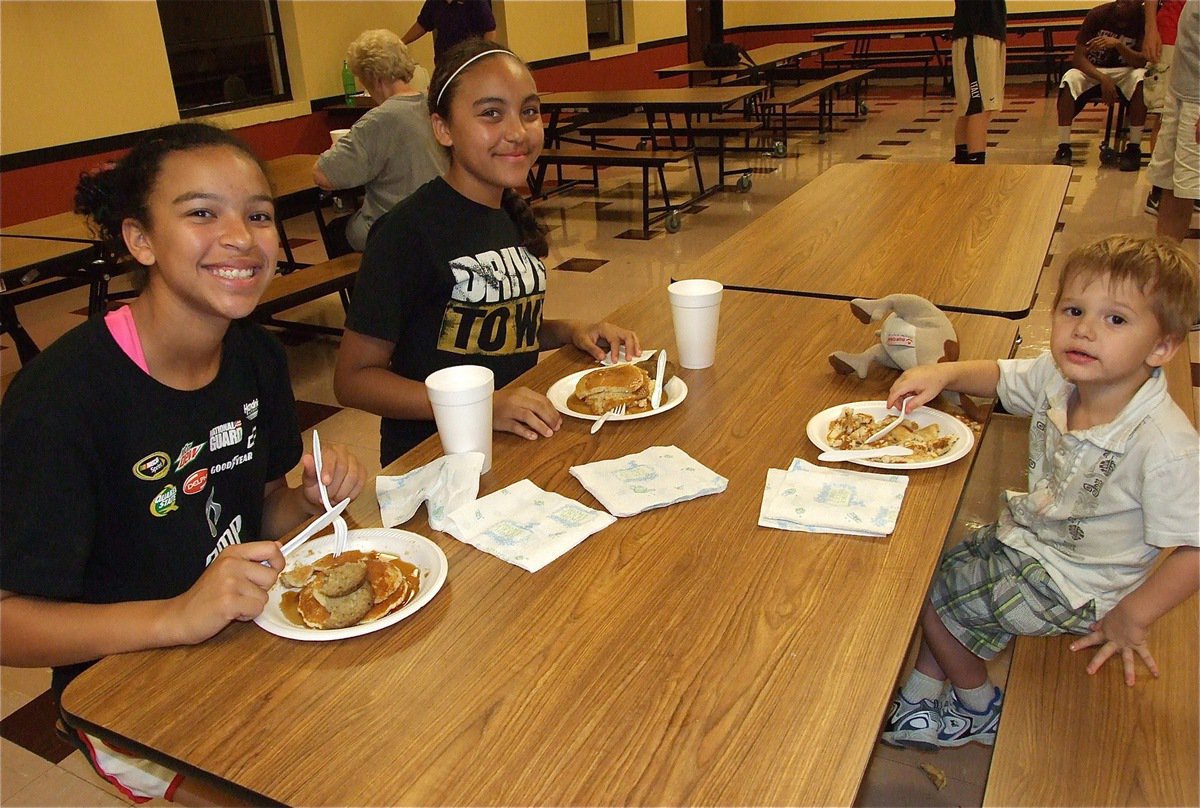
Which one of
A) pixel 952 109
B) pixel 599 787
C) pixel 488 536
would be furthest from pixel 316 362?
pixel 952 109

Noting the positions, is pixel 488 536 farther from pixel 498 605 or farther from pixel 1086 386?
pixel 1086 386

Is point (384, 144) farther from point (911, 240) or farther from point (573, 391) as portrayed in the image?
point (573, 391)

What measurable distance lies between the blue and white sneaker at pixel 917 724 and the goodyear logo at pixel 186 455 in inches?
45.6

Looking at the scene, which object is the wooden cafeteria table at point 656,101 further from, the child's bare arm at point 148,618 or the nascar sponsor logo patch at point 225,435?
the child's bare arm at point 148,618

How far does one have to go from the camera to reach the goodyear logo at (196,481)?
1234 millimetres

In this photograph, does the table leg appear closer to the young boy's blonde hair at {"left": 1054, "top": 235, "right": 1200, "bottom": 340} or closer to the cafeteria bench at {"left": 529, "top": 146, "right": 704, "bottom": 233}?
the cafeteria bench at {"left": 529, "top": 146, "right": 704, "bottom": 233}

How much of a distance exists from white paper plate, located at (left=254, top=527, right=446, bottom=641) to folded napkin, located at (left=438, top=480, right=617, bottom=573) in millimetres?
58

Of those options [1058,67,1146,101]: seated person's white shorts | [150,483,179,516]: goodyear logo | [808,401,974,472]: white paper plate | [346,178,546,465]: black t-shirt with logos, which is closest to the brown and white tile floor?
[808,401,974,472]: white paper plate

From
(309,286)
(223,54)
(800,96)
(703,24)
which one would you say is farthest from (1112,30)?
(703,24)

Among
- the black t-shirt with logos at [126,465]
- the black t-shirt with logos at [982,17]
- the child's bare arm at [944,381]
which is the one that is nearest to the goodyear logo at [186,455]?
the black t-shirt with logos at [126,465]

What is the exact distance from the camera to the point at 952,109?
9.55 metres

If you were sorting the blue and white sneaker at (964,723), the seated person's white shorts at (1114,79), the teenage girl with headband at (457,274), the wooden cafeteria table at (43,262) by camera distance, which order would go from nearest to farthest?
the blue and white sneaker at (964,723) → the teenage girl with headband at (457,274) → the wooden cafeteria table at (43,262) → the seated person's white shorts at (1114,79)

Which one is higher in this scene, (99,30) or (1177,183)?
(99,30)

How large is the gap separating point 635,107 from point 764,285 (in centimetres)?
436
